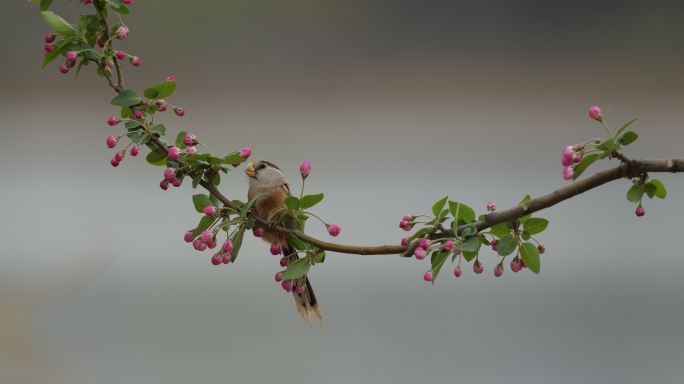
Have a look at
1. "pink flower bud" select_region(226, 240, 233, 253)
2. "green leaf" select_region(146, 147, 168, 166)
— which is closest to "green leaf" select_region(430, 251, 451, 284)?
"pink flower bud" select_region(226, 240, 233, 253)

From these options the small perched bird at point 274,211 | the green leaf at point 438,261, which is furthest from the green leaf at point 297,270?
the green leaf at point 438,261

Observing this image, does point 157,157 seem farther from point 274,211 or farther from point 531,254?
point 531,254

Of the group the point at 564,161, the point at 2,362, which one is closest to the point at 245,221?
the point at 564,161

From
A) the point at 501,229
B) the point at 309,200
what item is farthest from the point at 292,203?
the point at 501,229

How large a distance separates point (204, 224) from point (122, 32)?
0.29 metres

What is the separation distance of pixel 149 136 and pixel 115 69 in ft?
0.41

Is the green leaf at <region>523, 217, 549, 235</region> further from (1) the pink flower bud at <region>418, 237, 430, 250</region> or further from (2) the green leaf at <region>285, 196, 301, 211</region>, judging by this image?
(2) the green leaf at <region>285, 196, 301, 211</region>

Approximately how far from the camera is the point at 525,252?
95 cm

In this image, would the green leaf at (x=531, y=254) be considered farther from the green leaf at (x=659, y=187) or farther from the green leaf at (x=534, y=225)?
the green leaf at (x=659, y=187)

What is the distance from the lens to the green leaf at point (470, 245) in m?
0.88

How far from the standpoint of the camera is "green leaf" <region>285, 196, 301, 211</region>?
3.32 feet

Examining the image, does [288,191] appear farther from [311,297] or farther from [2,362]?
[2,362]

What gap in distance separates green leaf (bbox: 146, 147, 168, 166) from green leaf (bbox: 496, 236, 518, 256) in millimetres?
454

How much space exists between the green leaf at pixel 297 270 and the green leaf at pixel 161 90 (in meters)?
0.29
